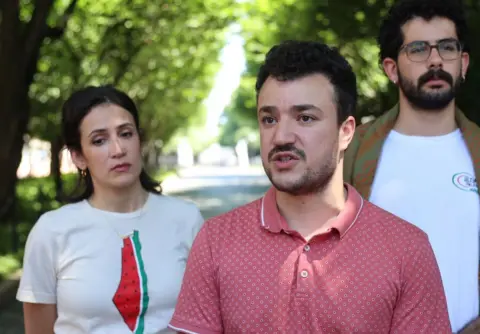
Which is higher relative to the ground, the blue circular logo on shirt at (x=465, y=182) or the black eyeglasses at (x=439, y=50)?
the black eyeglasses at (x=439, y=50)

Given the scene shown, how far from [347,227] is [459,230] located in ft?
3.01

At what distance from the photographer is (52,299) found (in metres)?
3.29

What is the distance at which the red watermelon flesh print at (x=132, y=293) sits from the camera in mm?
3174

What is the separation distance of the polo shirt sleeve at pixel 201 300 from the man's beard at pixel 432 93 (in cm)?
127

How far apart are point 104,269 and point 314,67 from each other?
1454 mm

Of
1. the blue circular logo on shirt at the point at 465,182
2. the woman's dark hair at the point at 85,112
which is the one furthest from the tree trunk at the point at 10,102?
the blue circular logo on shirt at the point at 465,182

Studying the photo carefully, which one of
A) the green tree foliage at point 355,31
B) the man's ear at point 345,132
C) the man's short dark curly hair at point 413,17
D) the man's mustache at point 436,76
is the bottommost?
the man's ear at point 345,132

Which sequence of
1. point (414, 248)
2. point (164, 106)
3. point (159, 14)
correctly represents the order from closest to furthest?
point (414, 248) < point (159, 14) < point (164, 106)

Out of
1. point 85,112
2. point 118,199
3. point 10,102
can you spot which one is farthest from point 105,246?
point 10,102

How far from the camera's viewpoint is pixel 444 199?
3.00m

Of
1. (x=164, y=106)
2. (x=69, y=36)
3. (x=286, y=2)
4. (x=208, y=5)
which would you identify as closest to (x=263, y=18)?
(x=208, y=5)

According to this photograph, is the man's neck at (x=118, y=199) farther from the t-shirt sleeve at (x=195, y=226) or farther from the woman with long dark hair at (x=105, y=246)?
the t-shirt sleeve at (x=195, y=226)

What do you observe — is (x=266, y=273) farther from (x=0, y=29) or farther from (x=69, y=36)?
(x=69, y=36)

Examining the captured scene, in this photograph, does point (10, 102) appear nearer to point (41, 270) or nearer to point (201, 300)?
point (41, 270)
